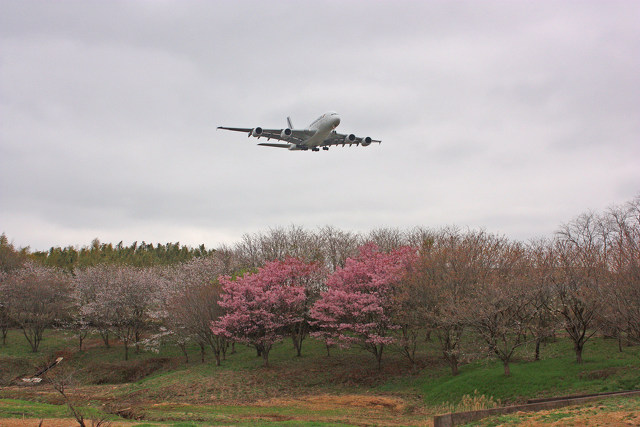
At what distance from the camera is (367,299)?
103ft

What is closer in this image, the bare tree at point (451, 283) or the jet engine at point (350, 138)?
the bare tree at point (451, 283)

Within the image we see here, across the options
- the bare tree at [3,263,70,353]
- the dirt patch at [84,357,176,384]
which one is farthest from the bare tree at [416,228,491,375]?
the bare tree at [3,263,70,353]

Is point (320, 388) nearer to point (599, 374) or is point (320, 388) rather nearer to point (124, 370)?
point (599, 374)

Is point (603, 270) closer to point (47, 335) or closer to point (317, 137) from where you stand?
point (317, 137)

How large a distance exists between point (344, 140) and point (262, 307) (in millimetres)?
15250

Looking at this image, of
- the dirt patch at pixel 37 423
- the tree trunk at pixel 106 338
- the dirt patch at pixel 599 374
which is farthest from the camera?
the tree trunk at pixel 106 338

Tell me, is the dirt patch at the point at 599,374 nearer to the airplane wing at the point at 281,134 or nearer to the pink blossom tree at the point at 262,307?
the pink blossom tree at the point at 262,307

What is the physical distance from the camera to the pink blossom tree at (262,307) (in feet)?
114

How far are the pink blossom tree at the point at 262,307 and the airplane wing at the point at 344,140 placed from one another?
1094cm

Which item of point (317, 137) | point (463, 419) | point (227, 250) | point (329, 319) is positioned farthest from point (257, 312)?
point (227, 250)

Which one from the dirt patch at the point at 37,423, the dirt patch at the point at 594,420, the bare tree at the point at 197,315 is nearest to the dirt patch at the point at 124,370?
the bare tree at the point at 197,315

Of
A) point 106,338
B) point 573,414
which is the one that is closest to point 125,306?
point 106,338

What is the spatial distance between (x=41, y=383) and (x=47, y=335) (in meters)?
21.4

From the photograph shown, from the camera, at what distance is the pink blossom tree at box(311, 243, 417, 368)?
31156 millimetres
